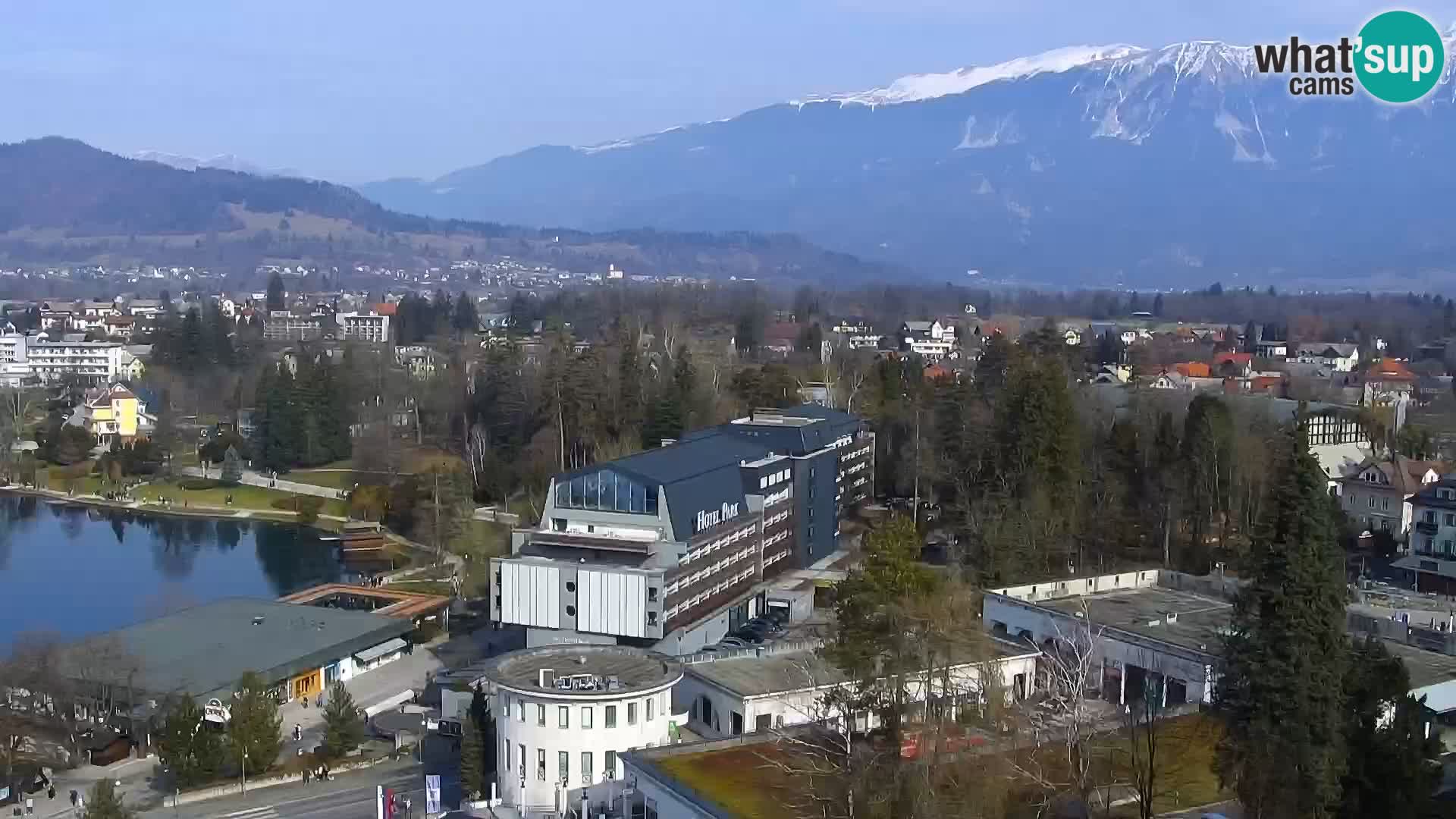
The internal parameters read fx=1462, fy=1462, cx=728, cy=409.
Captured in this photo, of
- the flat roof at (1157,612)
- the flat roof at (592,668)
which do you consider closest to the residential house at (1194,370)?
the flat roof at (1157,612)

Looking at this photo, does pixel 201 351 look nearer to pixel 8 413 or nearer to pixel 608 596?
pixel 8 413

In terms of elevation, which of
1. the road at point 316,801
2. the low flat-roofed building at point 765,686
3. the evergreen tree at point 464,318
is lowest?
the road at point 316,801

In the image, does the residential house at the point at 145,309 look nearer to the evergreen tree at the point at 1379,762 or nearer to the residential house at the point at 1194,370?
the residential house at the point at 1194,370

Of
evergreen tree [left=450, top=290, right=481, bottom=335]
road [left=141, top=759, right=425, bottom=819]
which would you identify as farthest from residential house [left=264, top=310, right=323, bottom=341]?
road [left=141, top=759, right=425, bottom=819]

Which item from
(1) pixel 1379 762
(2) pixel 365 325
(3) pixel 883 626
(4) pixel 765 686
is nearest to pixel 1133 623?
(4) pixel 765 686

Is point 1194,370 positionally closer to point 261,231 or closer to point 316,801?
point 316,801

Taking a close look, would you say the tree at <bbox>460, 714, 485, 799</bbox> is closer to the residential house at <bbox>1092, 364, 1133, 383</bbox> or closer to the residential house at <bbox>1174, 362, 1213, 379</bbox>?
the residential house at <bbox>1092, 364, 1133, 383</bbox>

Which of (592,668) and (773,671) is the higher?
(592,668)
